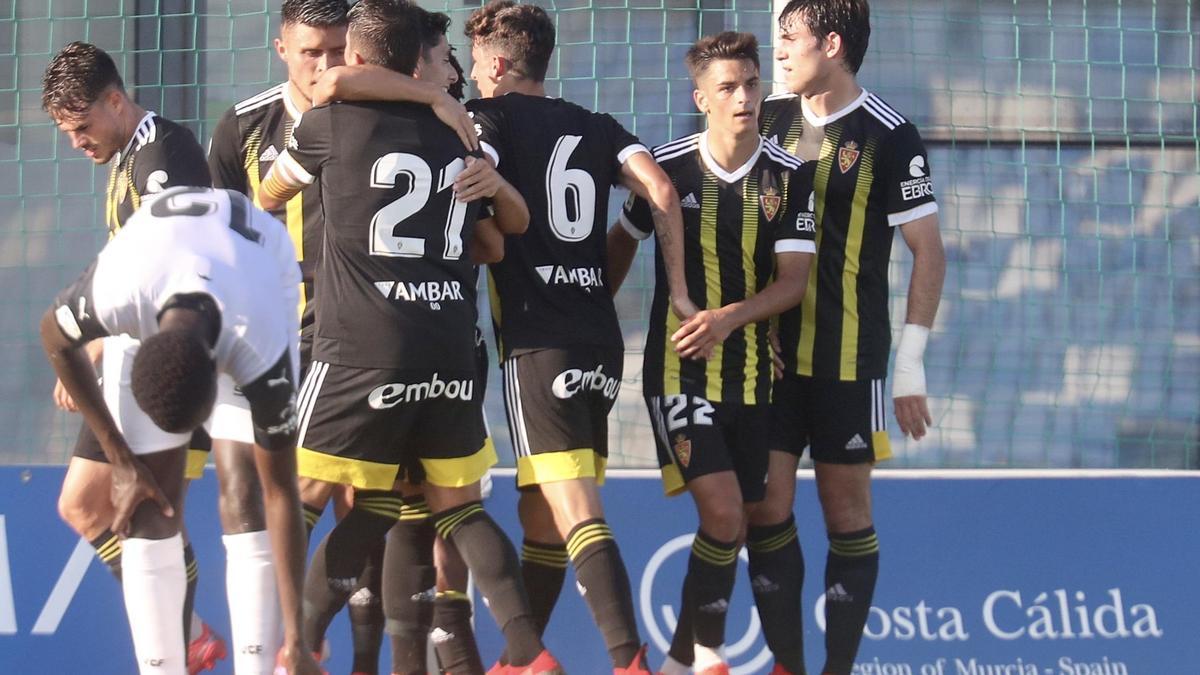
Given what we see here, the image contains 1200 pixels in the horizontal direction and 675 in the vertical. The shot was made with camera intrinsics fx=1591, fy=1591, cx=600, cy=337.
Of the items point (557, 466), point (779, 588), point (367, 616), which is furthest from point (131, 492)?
point (779, 588)

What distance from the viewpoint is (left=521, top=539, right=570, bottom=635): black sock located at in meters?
4.32

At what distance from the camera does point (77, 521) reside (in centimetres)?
438

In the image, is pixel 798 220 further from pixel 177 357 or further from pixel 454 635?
pixel 177 357

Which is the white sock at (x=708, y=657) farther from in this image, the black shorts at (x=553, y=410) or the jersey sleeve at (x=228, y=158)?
the jersey sleeve at (x=228, y=158)

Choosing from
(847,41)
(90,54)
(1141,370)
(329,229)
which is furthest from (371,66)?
(1141,370)

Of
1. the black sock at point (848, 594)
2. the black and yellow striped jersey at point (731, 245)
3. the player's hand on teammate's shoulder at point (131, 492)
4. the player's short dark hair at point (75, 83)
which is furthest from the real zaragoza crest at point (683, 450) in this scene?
the player's short dark hair at point (75, 83)

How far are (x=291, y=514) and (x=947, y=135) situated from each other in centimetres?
349

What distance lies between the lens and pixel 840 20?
437 centimetres

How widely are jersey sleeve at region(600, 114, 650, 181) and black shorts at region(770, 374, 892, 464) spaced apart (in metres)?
0.75

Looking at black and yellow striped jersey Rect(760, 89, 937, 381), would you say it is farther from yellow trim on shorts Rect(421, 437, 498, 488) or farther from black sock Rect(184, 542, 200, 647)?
black sock Rect(184, 542, 200, 647)

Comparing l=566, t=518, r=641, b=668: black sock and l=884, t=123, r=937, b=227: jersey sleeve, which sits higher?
l=884, t=123, r=937, b=227: jersey sleeve

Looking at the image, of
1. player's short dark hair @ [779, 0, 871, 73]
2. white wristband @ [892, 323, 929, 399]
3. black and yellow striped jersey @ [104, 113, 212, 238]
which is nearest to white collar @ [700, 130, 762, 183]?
player's short dark hair @ [779, 0, 871, 73]

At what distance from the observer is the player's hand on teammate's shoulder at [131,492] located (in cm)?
346

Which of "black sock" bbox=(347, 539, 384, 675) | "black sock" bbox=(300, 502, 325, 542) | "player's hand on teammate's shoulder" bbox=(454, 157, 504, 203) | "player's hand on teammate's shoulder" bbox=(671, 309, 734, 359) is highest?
"player's hand on teammate's shoulder" bbox=(454, 157, 504, 203)
